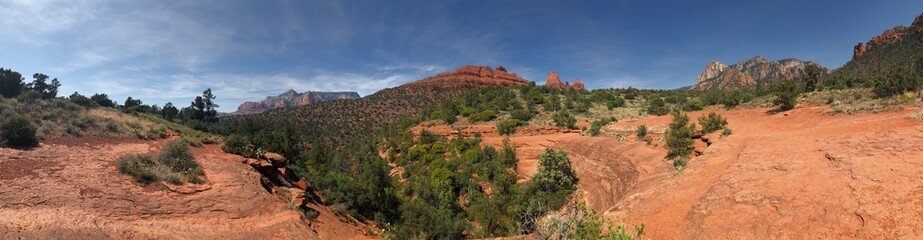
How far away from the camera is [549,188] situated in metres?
22.4

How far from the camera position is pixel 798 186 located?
830 centimetres

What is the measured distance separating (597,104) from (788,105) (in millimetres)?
22576

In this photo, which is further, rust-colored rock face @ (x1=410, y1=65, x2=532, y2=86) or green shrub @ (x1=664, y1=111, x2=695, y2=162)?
rust-colored rock face @ (x1=410, y1=65, x2=532, y2=86)

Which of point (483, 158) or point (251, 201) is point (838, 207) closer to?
point (251, 201)

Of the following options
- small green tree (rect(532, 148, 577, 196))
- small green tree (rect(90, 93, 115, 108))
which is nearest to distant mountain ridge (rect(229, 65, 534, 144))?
small green tree (rect(90, 93, 115, 108))

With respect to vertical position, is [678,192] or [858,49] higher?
[858,49]

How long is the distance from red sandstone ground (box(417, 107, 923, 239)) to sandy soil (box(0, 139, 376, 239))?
12.6 metres

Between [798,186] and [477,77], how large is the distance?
12966cm

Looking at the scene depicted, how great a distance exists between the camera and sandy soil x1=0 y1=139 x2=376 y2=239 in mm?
11000

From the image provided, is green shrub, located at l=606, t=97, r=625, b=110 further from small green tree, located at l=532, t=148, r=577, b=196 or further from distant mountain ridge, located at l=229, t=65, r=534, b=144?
distant mountain ridge, located at l=229, t=65, r=534, b=144

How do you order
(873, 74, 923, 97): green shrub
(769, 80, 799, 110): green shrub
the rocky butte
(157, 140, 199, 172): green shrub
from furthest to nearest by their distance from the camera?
the rocky butte, (769, 80, 799, 110): green shrub, (157, 140, 199, 172): green shrub, (873, 74, 923, 97): green shrub

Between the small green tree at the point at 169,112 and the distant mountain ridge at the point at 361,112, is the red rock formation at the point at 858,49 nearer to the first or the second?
the distant mountain ridge at the point at 361,112

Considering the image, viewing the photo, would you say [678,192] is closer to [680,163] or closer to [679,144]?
[680,163]

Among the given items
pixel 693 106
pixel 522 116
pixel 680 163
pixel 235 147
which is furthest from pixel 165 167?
pixel 693 106
